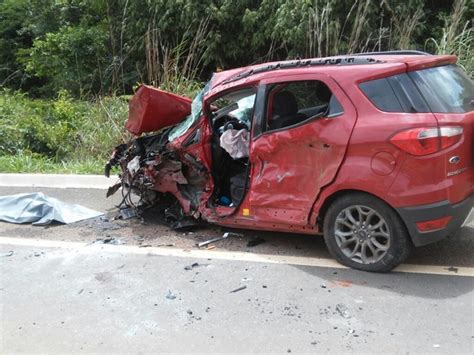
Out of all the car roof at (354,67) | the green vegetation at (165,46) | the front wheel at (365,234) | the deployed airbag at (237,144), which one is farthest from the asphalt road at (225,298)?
the green vegetation at (165,46)

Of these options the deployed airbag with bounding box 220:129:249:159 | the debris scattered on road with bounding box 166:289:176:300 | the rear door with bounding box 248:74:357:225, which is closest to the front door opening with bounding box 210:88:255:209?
the deployed airbag with bounding box 220:129:249:159

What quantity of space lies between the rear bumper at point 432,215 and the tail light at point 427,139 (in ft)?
1.41

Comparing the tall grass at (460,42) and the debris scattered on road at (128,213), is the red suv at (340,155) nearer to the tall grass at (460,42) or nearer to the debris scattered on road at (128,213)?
the debris scattered on road at (128,213)

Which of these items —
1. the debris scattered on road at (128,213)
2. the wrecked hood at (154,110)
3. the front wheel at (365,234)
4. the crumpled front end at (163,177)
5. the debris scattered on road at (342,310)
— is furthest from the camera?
the debris scattered on road at (128,213)

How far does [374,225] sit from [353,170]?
497 mm

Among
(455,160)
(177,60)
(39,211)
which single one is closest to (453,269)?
(455,160)

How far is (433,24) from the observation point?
10133 mm

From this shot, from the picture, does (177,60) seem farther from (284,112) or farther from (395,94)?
(395,94)

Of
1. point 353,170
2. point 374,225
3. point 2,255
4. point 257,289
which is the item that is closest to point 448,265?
point 374,225

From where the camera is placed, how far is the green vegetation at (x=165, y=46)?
30.6 feet

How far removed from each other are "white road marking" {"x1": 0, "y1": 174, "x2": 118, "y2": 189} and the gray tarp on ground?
45.1 inches

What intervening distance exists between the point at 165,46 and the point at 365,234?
8.06 meters

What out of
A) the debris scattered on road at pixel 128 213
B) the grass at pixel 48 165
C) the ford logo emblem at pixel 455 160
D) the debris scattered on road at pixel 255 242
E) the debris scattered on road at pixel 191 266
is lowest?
the grass at pixel 48 165

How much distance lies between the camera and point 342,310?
156 inches
